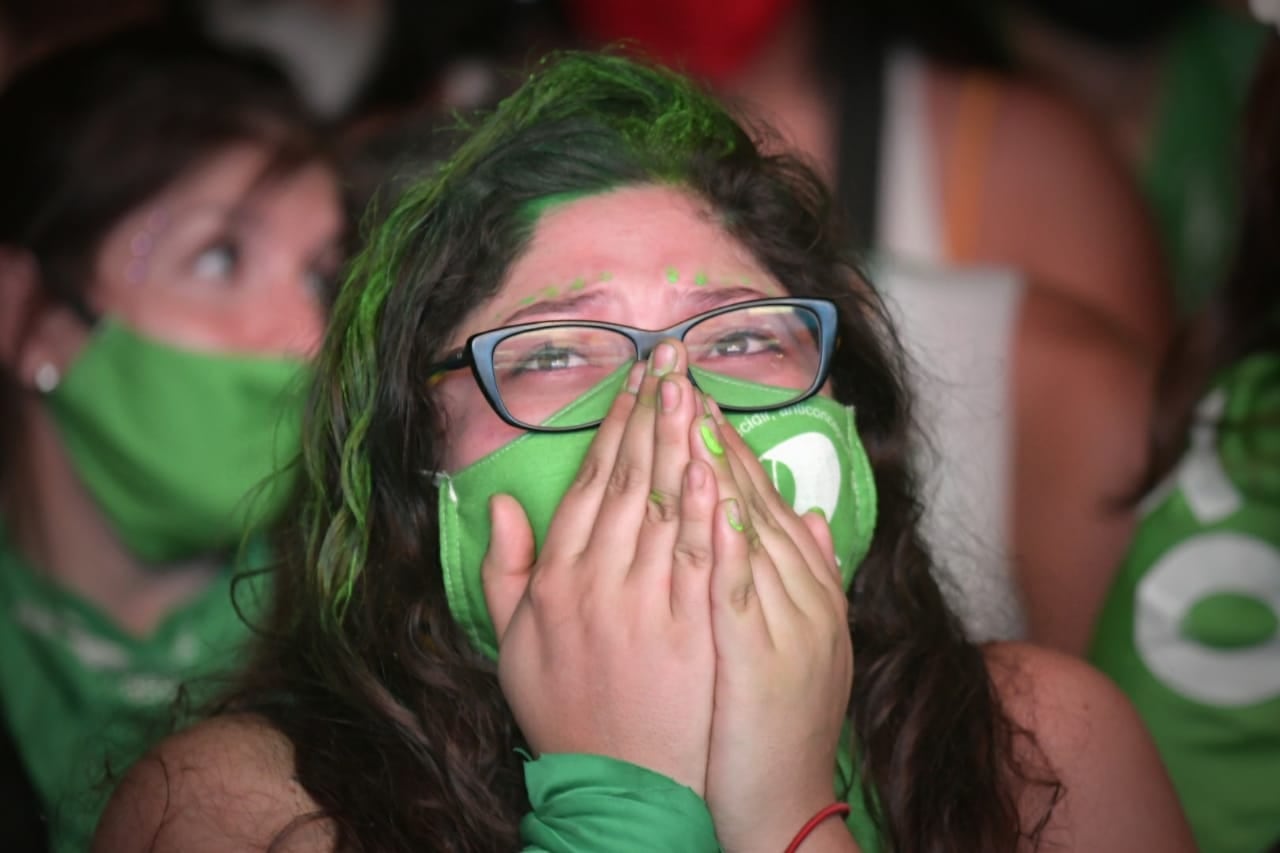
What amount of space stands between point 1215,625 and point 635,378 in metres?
1.11

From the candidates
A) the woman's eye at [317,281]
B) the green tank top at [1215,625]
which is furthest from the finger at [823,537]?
the woman's eye at [317,281]

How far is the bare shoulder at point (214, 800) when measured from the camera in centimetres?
145

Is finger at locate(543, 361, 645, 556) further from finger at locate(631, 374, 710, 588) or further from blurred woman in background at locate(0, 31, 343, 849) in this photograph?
blurred woman in background at locate(0, 31, 343, 849)

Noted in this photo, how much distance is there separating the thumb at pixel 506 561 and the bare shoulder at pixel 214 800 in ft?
0.88

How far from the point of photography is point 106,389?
2.50m

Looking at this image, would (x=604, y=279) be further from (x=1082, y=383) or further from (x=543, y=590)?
(x=1082, y=383)

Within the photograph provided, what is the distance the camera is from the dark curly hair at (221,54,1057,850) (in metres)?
1.53

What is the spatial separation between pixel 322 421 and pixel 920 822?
77 cm

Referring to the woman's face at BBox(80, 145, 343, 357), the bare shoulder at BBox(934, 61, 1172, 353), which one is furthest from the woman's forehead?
the bare shoulder at BBox(934, 61, 1172, 353)

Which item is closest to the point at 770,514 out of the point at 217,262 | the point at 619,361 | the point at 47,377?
the point at 619,361

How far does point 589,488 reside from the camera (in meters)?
1.43

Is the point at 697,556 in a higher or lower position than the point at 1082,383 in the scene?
higher

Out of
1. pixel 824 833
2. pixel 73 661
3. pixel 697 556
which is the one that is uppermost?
pixel 697 556

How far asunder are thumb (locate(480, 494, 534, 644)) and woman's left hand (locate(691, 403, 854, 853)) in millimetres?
207
